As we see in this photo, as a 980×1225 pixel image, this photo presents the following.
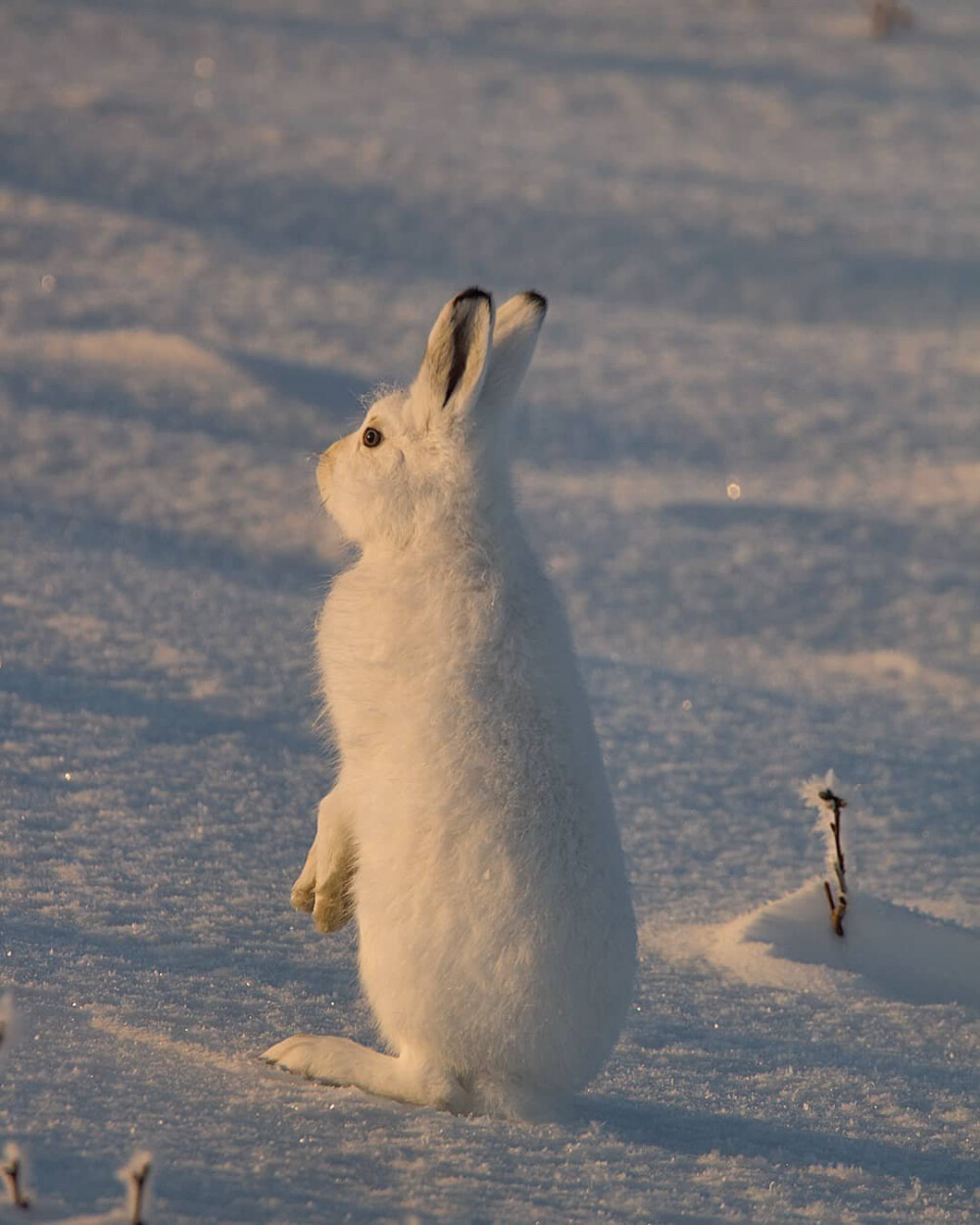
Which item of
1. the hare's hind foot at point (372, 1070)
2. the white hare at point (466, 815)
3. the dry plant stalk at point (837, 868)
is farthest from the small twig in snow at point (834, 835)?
the hare's hind foot at point (372, 1070)

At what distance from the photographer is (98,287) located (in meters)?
7.77

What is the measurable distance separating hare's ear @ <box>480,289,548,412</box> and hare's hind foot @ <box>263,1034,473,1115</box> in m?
1.21

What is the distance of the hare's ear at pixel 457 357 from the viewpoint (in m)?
2.94

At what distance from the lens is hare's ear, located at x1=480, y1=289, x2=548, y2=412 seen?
121 inches

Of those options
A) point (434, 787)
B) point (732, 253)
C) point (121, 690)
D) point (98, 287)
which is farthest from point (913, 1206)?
point (732, 253)

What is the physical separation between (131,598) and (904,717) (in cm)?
260

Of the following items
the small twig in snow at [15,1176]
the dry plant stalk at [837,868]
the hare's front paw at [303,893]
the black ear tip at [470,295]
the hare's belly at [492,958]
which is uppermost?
the black ear tip at [470,295]

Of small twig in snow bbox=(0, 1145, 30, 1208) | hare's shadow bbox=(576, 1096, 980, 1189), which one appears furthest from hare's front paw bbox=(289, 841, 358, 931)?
small twig in snow bbox=(0, 1145, 30, 1208)

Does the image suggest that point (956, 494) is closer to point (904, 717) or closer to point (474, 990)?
point (904, 717)

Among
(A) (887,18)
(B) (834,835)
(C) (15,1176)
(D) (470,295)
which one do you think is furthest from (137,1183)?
(A) (887,18)

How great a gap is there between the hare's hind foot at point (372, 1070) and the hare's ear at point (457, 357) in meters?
1.18

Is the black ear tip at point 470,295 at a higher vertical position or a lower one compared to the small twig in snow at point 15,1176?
higher

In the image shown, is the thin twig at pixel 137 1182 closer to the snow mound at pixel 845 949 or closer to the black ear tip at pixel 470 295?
the black ear tip at pixel 470 295

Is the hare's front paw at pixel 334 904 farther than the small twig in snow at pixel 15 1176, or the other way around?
the hare's front paw at pixel 334 904
